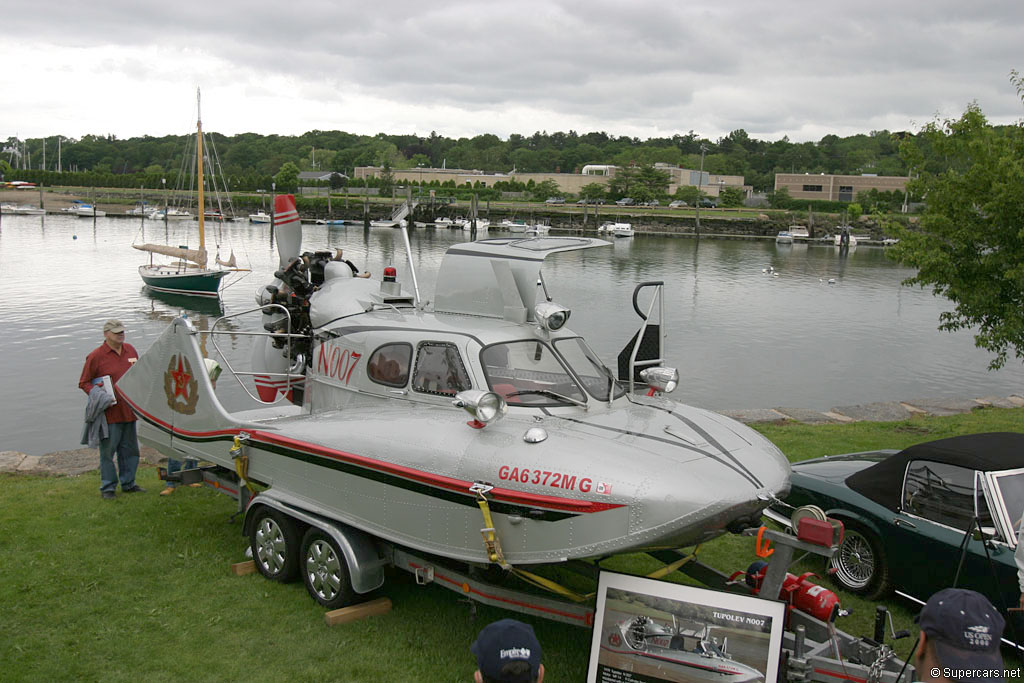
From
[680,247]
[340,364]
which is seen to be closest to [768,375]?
[340,364]

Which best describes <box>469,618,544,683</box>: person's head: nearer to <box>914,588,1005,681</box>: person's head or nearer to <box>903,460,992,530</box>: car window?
<box>914,588,1005,681</box>: person's head

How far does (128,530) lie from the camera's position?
9.05 meters

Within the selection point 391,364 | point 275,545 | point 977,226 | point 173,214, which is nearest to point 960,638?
point 391,364

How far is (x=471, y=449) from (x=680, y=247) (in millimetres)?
75058

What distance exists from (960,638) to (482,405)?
11.8 feet

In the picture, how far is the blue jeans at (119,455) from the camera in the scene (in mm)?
9953

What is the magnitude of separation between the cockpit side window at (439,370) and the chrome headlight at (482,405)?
76 cm

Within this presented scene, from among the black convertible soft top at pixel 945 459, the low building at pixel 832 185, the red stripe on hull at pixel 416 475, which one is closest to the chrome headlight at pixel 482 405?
the red stripe on hull at pixel 416 475

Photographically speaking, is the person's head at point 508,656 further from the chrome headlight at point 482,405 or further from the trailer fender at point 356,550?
the trailer fender at point 356,550

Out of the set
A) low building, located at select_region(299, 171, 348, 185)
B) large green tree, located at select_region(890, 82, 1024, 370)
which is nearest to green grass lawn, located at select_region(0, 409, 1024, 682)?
large green tree, located at select_region(890, 82, 1024, 370)

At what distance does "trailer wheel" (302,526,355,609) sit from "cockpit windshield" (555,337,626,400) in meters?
2.70

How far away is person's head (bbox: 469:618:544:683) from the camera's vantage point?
3875 millimetres

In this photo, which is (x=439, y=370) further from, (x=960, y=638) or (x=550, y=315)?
(x=960, y=638)

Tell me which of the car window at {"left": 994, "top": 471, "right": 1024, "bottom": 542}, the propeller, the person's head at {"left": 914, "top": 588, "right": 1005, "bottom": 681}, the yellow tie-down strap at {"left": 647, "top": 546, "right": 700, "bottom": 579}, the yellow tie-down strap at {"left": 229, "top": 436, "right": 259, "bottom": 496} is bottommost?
the yellow tie-down strap at {"left": 647, "top": 546, "right": 700, "bottom": 579}
